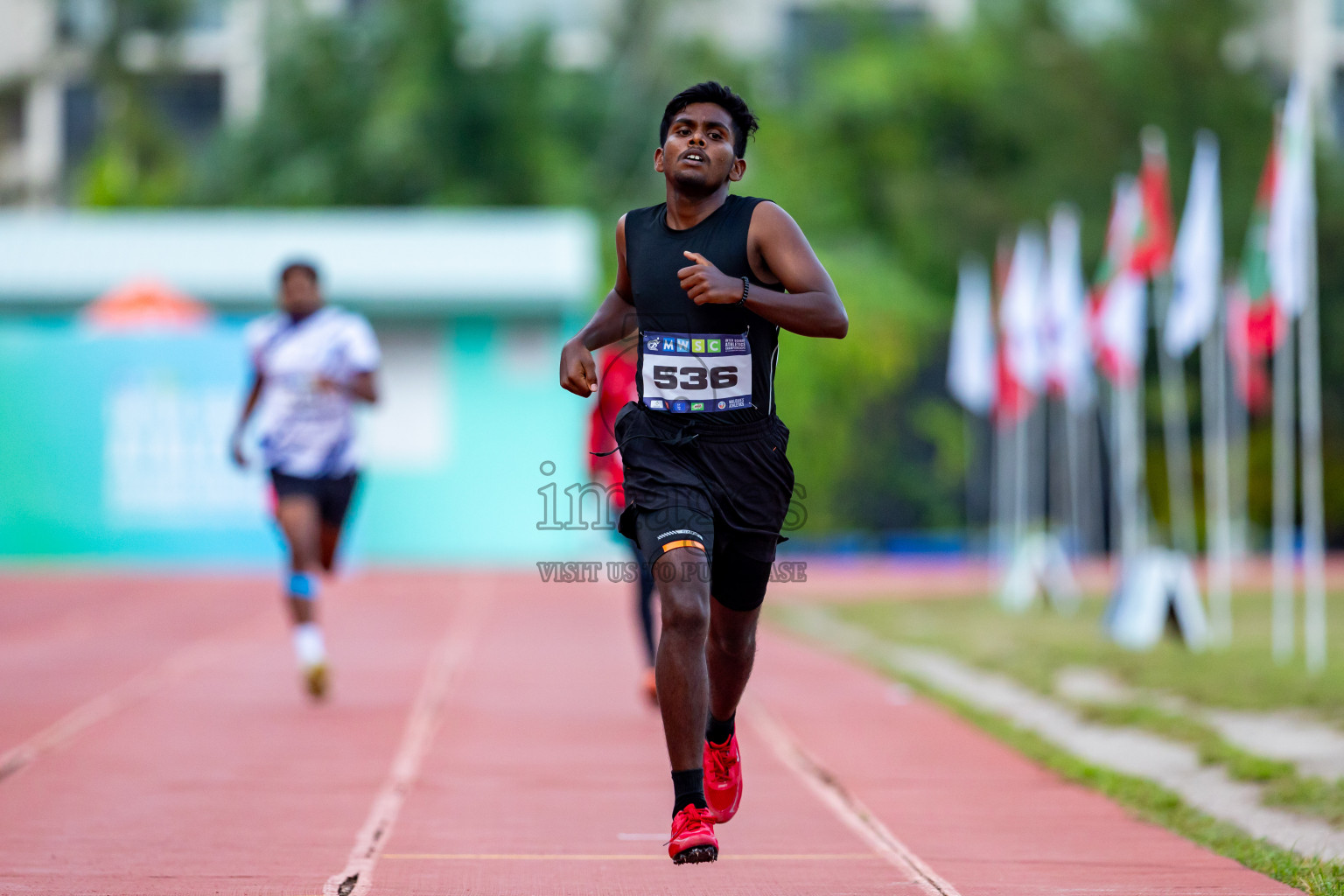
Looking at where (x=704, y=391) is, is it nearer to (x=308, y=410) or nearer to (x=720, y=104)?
(x=720, y=104)

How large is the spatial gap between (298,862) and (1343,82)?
42294 millimetres

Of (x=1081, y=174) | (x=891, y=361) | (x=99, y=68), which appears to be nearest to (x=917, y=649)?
(x=891, y=361)

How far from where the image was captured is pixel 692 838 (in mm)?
4562

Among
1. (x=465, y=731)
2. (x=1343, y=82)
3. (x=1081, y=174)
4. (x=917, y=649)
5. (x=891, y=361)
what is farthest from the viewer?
(x=1343, y=82)

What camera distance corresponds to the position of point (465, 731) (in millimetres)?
8156

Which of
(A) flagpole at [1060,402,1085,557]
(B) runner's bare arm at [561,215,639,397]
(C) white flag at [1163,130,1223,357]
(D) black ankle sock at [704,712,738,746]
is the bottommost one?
(A) flagpole at [1060,402,1085,557]

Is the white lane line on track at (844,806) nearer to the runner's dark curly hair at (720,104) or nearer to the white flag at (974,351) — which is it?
Result: the runner's dark curly hair at (720,104)

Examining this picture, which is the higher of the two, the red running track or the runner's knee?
the runner's knee

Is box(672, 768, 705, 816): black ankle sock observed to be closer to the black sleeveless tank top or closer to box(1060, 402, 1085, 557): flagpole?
the black sleeveless tank top

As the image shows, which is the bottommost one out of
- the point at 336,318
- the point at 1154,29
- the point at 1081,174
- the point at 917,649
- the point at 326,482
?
the point at 917,649

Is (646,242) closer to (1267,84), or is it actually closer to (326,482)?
(326,482)

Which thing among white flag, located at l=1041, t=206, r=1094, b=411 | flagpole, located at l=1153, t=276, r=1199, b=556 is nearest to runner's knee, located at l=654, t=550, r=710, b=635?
white flag, located at l=1041, t=206, r=1094, b=411

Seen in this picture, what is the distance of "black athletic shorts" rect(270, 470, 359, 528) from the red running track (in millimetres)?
979

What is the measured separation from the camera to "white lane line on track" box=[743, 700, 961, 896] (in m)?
5.02
